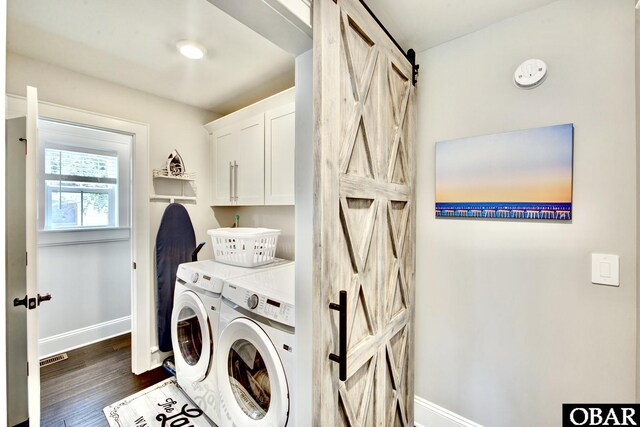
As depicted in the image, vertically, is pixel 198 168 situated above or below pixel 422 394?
above

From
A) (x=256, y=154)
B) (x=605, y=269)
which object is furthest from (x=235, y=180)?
(x=605, y=269)

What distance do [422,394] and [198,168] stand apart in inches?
106

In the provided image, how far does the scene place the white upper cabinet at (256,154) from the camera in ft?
7.09

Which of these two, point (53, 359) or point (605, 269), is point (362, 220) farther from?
point (53, 359)

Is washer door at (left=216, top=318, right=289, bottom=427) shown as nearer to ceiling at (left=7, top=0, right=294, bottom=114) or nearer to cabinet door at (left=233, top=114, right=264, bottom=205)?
cabinet door at (left=233, top=114, right=264, bottom=205)

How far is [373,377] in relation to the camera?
53.0 inches

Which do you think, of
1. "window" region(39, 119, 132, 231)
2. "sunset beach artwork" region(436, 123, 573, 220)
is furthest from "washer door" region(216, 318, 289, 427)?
"window" region(39, 119, 132, 231)

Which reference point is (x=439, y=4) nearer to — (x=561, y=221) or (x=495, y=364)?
(x=561, y=221)

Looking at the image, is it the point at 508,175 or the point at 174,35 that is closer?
the point at 508,175

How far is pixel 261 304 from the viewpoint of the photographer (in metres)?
1.44

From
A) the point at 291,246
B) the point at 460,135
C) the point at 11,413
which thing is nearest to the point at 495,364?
the point at 460,135

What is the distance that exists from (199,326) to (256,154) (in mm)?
1381

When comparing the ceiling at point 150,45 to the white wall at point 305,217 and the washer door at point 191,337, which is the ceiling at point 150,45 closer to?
the white wall at point 305,217

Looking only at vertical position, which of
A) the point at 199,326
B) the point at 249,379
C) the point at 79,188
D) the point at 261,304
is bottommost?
the point at 249,379
